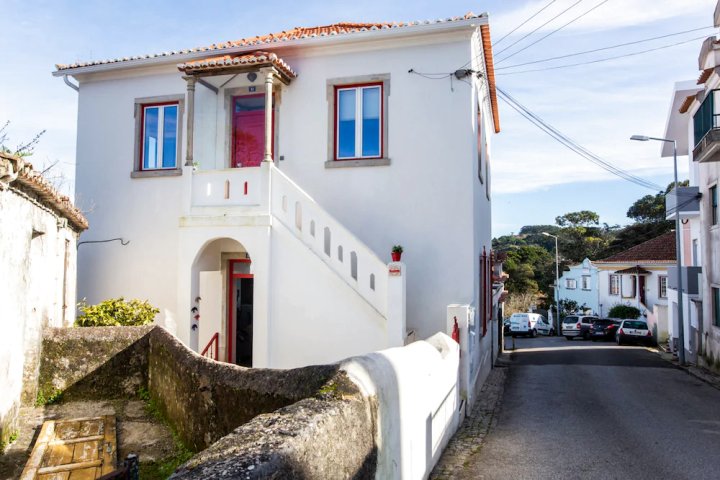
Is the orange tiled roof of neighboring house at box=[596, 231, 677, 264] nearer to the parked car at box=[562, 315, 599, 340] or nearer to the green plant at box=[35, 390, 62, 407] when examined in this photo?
the parked car at box=[562, 315, 599, 340]

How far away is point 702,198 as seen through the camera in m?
19.5

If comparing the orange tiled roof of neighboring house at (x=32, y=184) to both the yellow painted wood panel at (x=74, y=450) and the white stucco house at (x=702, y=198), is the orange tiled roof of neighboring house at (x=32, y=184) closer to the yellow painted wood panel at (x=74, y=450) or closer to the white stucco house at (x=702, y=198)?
the yellow painted wood panel at (x=74, y=450)

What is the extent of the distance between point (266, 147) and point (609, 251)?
52477mm

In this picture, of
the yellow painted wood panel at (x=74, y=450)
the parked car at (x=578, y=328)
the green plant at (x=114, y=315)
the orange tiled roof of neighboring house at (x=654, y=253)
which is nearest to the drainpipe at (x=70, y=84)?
the green plant at (x=114, y=315)

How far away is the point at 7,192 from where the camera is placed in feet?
22.9

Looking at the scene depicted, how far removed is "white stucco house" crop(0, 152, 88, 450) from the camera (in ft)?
22.3

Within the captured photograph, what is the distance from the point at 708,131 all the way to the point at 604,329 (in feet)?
73.4

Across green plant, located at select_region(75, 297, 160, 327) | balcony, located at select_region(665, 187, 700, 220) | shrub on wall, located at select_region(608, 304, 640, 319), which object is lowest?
shrub on wall, located at select_region(608, 304, 640, 319)

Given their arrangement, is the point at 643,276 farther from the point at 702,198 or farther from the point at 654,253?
the point at 702,198

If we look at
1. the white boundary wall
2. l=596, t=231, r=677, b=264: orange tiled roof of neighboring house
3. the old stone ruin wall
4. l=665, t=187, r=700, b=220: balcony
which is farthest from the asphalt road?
l=596, t=231, r=677, b=264: orange tiled roof of neighboring house

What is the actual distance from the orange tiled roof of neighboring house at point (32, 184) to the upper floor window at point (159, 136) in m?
2.85

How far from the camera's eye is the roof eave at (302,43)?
11.0m

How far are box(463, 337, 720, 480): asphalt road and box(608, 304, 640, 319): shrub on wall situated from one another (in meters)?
24.8

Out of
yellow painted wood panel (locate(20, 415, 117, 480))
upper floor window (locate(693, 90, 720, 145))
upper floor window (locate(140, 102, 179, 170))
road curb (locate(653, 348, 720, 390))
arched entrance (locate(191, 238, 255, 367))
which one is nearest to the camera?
yellow painted wood panel (locate(20, 415, 117, 480))
